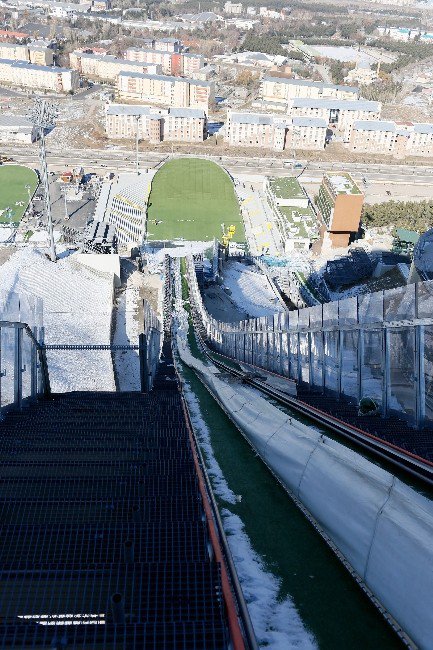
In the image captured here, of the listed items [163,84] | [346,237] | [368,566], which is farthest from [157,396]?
[163,84]

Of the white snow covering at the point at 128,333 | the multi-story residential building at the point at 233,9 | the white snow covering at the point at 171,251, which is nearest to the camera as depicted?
the white snow covering at the point at 128,333

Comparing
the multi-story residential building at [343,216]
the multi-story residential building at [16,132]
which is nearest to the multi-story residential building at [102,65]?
the multi-story residential building at [16,132]

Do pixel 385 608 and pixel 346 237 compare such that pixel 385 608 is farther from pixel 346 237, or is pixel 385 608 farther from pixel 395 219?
pixel 395 219

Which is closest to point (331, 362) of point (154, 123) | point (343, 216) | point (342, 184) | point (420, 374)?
point (420, 374)

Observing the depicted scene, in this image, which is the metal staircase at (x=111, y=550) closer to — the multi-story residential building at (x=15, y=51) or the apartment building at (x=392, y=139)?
the apartment building at (x=392, y=139)

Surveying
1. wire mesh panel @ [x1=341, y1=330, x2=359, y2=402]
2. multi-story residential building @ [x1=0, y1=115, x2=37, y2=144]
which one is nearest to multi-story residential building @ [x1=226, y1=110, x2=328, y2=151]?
multi-story residential building @ [x1=0, y1=115, x2=37, y2=144]

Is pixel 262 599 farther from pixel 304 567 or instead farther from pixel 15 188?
pixel 15 188
